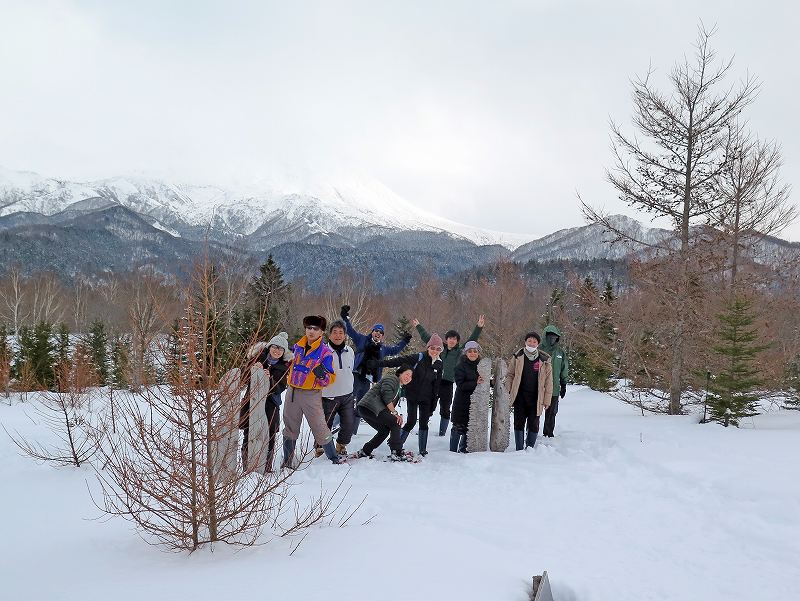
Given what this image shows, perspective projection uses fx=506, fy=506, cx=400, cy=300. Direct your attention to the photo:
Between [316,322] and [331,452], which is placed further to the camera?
Result: [331,452]

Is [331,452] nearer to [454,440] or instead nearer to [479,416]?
[454,440]

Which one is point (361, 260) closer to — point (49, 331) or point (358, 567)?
point (49, 331)

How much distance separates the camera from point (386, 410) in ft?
23.2

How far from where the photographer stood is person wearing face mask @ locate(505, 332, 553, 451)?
8.00m

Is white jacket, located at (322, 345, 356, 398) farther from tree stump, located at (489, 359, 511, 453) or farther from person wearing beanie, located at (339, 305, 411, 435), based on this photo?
tree stump, located at (489, 359, 511, 453)

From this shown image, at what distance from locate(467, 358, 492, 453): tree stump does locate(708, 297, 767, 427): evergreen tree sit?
160 inches

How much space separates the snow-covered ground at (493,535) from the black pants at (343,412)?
0.59 metres

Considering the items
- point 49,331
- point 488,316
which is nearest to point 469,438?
point 488,316

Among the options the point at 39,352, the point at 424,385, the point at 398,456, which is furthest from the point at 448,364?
the point at 39,352

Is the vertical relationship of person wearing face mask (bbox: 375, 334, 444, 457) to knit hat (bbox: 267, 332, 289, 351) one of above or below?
below

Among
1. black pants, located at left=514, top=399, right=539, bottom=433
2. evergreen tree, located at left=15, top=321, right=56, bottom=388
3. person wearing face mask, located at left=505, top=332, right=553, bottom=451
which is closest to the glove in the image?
person wearing face mask, located at left=505, top=332, right=553, bottom=451

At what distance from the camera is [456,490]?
6.02 meters

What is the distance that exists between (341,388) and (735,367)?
654cm

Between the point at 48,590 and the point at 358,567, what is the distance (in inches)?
76.6
